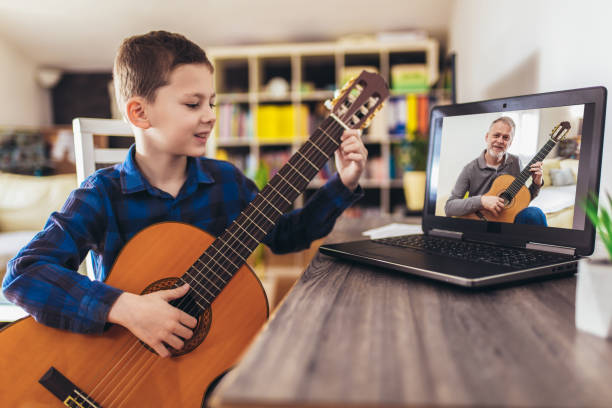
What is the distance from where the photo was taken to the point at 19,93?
12.0ft

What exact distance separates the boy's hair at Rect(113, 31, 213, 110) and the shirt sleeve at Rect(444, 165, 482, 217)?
604mm

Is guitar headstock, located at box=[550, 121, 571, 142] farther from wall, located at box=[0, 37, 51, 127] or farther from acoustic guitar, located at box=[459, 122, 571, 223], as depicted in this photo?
wall, located at box=[0, 37, 51, 127]

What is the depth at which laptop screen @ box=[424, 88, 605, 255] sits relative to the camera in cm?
67

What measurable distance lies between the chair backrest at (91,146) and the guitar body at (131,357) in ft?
1.33

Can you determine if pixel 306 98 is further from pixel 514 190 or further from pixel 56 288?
pixel 56 288

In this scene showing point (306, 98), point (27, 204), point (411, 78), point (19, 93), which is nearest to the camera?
point (27, 204)

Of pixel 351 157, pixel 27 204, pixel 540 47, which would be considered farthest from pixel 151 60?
pixel 27 204

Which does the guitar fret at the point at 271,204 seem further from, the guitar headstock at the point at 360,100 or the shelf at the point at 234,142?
the shelf at the point at 234,142

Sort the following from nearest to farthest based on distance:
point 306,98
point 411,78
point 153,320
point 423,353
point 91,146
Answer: point 423,353
point 153,320
point 91,146
point 411,78
point 306,98

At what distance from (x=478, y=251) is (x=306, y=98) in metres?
2.73

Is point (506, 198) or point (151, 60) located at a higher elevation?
point (151, 60)

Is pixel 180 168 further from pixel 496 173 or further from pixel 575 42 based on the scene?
pixel 575 42

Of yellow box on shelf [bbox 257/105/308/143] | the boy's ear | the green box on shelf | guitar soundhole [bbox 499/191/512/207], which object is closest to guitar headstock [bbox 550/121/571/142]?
guitar soundhole [bbox 499/191/512/207]

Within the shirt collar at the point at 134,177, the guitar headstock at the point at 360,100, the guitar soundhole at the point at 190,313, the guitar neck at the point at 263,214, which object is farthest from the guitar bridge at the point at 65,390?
the guitar headstock at the point at 360,100
